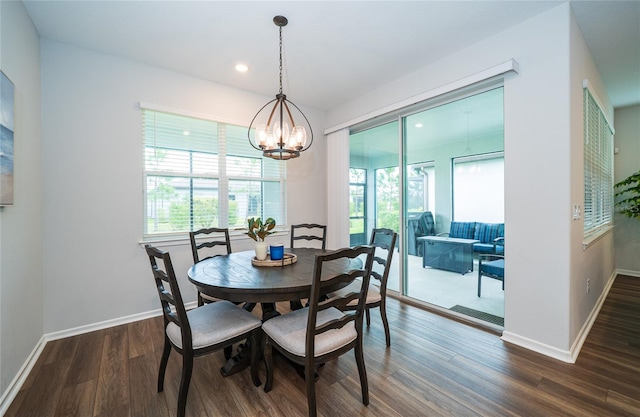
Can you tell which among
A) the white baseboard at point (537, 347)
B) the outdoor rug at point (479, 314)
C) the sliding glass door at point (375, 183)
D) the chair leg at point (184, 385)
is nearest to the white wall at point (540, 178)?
the white baseboard at point (537, 347)

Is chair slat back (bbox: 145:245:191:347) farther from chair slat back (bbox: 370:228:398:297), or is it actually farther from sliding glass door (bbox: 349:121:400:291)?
sliding glass door (bbox: 349:121:400:291)

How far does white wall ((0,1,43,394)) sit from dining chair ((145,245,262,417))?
3.35 feet

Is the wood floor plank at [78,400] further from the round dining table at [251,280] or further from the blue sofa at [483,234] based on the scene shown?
the blue sofa at [483,234]

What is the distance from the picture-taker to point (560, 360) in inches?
82.0

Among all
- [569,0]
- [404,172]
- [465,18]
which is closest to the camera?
[569,0]

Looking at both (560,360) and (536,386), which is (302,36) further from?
(560,360)

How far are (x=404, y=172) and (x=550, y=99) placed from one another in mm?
1566

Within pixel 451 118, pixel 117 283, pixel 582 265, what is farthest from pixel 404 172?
pixel 117 283

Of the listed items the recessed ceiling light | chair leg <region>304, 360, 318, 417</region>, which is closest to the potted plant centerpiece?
chair leg <region>304, 360, 318, 417</region>

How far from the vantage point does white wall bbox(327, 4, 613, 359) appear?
2090 millimetres

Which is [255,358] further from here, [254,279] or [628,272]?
[628,272]

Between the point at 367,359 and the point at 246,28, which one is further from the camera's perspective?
the point at 246,28

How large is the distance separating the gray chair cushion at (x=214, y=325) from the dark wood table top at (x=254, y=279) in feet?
0.72

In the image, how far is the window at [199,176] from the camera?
3.02 m
